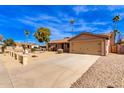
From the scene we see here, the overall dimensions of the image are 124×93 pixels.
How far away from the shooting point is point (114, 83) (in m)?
4.89

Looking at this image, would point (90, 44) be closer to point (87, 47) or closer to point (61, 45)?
point (87, 47)

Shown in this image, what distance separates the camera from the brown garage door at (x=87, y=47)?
55.6ft

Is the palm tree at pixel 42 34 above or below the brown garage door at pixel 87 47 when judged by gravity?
above

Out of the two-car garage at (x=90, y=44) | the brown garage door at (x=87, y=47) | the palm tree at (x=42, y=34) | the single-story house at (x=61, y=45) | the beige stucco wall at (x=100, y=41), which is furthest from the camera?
the palm tree at (x=42, y=34)

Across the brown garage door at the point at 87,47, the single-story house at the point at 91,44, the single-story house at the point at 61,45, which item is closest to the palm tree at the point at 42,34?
the single-story house at the point at 61,45

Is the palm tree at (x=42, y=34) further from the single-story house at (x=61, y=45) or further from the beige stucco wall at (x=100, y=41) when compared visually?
the beige stucco wall at (x=100, y=41)

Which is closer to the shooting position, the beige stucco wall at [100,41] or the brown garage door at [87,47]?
the beige stucco wall at [100,41]

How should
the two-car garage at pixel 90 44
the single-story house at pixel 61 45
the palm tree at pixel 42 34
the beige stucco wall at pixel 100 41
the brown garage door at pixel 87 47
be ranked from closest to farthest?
the beige stucco wall at pixel 100 41 → the two-car garage at pixel 90 44 → the brown garage door at pixel 87 47 → the single-story house at pixel 61 45 → the palm tree at pixel 42 34

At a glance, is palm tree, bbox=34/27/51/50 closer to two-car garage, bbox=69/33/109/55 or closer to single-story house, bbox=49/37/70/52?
single-story house, bbox=49/37/70/52

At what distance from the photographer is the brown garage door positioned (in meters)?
16.9
